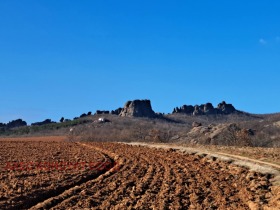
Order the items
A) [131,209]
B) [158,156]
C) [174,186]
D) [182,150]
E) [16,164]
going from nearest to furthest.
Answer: [131,209] → [174,186] → [16,164] → [158,156] → [182,150]

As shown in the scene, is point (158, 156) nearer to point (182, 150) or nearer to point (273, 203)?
point (182, 150)

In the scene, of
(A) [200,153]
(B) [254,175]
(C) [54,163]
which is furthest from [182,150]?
(B) [254,175]

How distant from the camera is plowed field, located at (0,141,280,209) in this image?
701 inches

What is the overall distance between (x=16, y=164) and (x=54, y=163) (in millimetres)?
2412

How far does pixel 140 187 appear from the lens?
21172mm

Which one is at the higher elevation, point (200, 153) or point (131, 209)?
point (200, 153)

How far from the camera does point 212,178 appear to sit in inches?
977

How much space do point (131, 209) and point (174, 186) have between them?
17.8 ft

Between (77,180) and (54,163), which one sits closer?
(77,180)

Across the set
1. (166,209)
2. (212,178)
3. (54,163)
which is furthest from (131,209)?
(54,163)

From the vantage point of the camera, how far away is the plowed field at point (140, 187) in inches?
701

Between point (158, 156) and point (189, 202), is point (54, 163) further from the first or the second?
point (189, 202)

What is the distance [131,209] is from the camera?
16.6 meters

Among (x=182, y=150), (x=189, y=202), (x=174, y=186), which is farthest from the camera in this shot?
(x=182, y=150)
